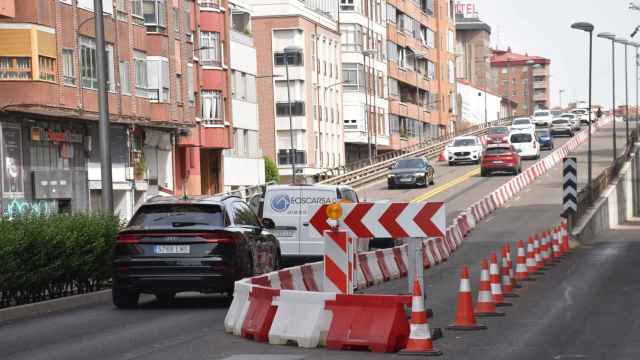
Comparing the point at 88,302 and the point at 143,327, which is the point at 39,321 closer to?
the point at 143,327

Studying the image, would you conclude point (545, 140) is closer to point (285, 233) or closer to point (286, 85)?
point (286, 85)

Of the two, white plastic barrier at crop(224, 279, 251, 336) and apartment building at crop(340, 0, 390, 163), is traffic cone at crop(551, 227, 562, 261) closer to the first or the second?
white plastic barrier at crop(224, 279, 251, 336)

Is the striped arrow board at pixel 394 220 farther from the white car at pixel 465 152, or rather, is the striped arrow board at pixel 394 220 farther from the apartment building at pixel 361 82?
the apartment building at pixel 361 82

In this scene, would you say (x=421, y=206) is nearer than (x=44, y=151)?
Yes

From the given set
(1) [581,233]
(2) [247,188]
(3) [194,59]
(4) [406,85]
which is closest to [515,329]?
(1) [581,233]

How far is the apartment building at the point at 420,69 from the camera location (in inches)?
5005

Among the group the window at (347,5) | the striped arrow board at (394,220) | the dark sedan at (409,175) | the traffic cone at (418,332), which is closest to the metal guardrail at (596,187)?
the dark sedan at (409,175)

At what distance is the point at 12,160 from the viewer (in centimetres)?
4412

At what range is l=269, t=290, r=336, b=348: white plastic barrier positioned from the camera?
50.2ft

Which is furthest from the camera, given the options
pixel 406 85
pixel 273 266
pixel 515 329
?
pixel 406 85

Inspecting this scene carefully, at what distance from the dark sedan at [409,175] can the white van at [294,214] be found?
44.2 meters

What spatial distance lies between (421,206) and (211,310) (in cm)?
484

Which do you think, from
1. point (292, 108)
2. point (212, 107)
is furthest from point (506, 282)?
point (292, 108)

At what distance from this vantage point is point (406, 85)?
134500 millimetres
